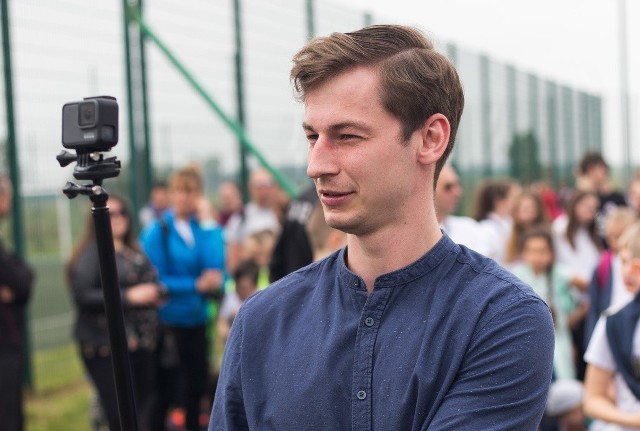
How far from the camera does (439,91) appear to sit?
2111mm

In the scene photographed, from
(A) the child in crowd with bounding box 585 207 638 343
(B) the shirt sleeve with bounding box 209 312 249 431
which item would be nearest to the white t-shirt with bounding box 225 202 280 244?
(A) the child in crowd with bounding box 585 207 638 343

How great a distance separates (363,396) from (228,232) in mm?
7943

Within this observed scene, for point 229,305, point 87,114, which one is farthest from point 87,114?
point 229,305

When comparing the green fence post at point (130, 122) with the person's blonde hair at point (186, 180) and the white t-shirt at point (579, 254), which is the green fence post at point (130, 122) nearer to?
the person's blonde hair at point (186, 180)

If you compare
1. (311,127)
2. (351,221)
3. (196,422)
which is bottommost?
(196,422)

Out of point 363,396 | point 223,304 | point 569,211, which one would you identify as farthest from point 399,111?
point 569,211

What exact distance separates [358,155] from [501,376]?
0.54m

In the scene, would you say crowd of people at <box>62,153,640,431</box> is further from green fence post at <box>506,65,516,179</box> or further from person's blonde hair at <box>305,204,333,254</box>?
green fence post at <box>506,65,516,179</box>

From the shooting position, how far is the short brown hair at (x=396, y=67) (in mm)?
2055

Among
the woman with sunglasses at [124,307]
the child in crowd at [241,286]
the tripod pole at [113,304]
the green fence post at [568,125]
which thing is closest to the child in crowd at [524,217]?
the child in crowd at [241,286]

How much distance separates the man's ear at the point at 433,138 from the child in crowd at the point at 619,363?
255cm

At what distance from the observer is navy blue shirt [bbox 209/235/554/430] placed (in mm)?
1943

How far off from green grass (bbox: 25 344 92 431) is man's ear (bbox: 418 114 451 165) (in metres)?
6.16

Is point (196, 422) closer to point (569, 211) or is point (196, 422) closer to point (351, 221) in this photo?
point (569, 211)
